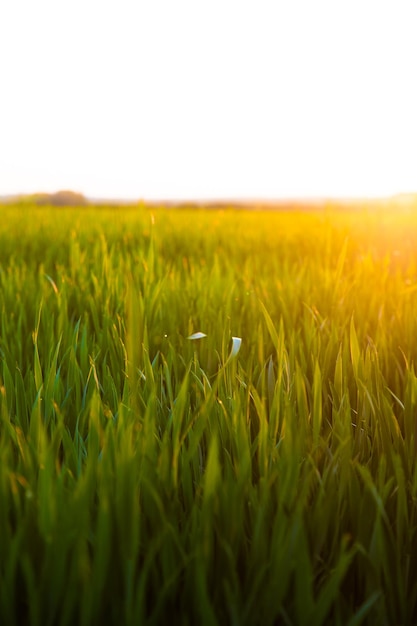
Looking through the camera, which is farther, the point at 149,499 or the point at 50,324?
the point at 50,324

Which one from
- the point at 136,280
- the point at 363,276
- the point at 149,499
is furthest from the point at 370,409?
the point at 363,276

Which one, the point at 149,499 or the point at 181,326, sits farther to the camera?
the point at 181,326

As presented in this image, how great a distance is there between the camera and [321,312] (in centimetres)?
184

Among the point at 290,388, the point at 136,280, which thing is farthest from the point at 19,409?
the point at 136,280

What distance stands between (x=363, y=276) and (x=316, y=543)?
5.36 feet

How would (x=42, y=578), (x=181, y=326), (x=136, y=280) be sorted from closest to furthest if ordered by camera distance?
(x=42, y=578), (x=181, y=326), (x=136, y=280)

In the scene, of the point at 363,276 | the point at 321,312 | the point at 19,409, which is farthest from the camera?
the point at 363,276

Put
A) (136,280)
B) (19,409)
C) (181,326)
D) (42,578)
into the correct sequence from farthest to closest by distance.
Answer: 1. (136,280)
2. (181,326)
3. (19,409)
4. (42,578)

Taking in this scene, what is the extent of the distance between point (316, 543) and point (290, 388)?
383mm

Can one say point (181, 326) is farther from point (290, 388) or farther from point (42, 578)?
point (42, 578)

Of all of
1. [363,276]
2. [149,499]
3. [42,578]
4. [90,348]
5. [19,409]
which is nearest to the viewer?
→ [42,578]

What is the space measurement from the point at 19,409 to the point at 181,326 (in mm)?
652

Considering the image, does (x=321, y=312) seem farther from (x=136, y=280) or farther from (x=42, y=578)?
(x=42, y=578)

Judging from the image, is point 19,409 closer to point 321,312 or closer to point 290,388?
point 290,388
